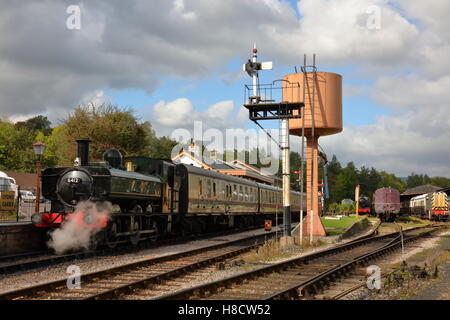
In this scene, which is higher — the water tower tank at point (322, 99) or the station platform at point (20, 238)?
the water tower tank at point (322, 99)

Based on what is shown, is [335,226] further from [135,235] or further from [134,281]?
[134,281]

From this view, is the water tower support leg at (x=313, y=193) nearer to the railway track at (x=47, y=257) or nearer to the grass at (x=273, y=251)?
the grass at (x=273, y=251)

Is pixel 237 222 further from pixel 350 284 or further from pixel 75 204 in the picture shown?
pixel 350 284

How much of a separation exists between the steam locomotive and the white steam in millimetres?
35

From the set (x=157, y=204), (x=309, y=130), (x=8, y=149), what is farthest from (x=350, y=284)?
(x=8, y=149)

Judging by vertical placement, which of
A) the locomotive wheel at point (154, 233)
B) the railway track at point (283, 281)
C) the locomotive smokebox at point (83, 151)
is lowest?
the railway track at point (283, 281)

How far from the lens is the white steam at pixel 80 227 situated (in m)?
13.8

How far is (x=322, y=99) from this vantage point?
21469mm

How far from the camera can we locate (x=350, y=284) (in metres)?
9.88

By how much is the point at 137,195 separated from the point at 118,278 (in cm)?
572

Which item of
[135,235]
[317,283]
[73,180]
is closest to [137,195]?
[135,235]

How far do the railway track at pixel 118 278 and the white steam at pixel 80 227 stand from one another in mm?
2428

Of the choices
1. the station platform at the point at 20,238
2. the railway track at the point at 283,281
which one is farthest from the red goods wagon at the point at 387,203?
the station platform at the point at 20,238

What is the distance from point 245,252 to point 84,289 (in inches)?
298
